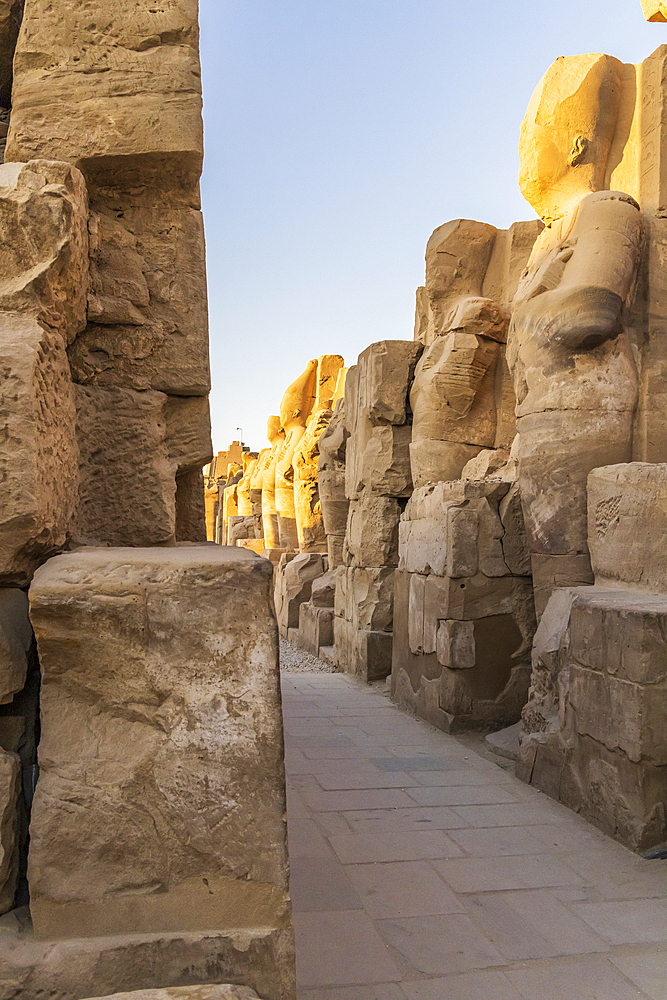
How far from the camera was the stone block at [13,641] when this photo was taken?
1.41 m

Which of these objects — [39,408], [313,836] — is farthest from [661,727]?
[39,408]

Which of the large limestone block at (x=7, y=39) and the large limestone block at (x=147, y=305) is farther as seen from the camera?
the large limestone block at (x=7, y=39)

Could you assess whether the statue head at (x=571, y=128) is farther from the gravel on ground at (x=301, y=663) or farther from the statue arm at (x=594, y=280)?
the gravel on ground at (x=301, y=663)

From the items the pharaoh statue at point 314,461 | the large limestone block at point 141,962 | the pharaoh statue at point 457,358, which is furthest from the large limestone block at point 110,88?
the pharaoh statue at point 314,461

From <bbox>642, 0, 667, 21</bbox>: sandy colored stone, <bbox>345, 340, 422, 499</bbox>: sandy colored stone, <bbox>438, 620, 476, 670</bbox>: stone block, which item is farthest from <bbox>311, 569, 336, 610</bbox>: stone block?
<bbox>642, 0, 667, 21</bbox>: sandy colored stone

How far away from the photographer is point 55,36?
2.23 meters

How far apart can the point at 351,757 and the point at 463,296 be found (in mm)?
3828

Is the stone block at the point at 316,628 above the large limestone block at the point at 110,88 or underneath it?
underneath

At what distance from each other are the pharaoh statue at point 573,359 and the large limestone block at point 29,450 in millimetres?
2953

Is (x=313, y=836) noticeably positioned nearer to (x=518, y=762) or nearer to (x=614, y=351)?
(x=518, y=762)

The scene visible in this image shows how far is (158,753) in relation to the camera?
1361mm

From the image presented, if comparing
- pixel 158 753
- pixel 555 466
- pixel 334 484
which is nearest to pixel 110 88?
pixel 158 753

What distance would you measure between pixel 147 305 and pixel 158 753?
137cm

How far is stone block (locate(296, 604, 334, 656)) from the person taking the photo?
8766 mm
